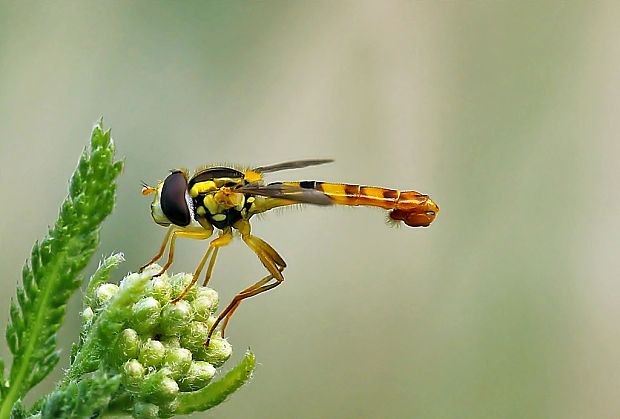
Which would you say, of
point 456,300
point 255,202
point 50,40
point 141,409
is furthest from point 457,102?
point 141,409

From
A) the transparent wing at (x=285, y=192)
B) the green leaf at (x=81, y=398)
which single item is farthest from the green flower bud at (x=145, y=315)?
the transparent wing at (x=285, y=192)

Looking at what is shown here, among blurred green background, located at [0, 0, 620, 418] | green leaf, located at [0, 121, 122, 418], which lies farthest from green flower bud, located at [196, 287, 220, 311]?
blurred green background, located at [0, 0, 620, 418]

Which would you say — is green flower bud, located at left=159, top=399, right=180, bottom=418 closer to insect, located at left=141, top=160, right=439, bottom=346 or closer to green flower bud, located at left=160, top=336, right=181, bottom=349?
green flower bud, located at left=160, top=336, right=181, bottom=349

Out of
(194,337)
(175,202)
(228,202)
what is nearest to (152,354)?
(194,337)

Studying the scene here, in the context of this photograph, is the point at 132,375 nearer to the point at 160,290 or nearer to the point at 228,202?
the point at 160,290

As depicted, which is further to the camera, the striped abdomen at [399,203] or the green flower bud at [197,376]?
the striped abdomen at [399,203]

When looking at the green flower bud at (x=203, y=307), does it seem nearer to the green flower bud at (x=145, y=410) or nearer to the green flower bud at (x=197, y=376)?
the green flower bud at (x=197, y=376)
